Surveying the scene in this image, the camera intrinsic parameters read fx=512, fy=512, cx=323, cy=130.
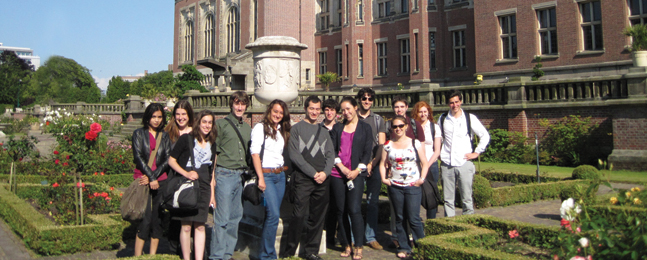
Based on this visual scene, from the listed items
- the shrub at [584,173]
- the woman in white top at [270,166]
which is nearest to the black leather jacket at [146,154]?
the woman in white top at [270,166]

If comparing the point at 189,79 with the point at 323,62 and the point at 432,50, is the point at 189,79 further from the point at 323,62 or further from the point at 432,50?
the point at 432,50

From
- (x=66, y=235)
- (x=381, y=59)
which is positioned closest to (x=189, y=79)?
(x=381, y=59)

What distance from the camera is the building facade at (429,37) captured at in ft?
64.8

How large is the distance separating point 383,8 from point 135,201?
93.5 feet

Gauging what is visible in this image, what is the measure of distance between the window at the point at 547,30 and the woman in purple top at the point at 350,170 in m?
17.7

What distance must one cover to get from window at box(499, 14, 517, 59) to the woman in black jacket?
66.1 ft

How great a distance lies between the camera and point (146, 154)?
543cm

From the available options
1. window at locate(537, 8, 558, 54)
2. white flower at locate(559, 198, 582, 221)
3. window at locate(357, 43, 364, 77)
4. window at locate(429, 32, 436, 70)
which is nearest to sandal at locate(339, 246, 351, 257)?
white flower at locate(559, 198, 582, 221)

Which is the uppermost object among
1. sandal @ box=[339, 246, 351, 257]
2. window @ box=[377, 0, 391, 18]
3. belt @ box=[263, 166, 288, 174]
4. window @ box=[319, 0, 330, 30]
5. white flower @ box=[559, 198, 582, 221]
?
window @ box=[319, 0, 330, 30]

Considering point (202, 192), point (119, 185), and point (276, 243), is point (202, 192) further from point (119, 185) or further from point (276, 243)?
point (119, 185)

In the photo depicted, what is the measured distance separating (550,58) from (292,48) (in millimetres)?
13429

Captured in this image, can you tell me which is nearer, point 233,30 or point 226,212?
point 226,212

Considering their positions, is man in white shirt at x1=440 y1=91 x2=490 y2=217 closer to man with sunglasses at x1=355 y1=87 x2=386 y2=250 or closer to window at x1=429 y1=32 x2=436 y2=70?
man with sunglasses at x1=355 y1=87 x2=386 y2=250

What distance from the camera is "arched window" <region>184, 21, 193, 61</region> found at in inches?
2104
